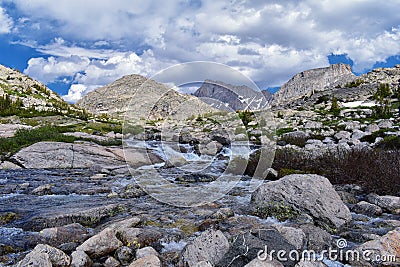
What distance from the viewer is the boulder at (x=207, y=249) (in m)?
4.16

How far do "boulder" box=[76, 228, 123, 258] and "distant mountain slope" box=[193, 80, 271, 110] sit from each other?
375 cm

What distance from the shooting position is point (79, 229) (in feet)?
18.1

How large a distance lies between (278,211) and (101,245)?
3525 millimetres

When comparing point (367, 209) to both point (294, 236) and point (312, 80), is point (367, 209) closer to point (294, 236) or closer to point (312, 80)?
point (294, 236)

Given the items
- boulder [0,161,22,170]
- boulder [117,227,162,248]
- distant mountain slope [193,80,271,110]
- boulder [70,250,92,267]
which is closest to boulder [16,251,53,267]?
boulder [70,250,92,267]

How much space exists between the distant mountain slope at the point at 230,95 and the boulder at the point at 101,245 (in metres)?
3.75

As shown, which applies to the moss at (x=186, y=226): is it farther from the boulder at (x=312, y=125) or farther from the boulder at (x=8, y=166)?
the boulder at (x=312, y=125)

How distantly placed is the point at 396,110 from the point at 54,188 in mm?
30761

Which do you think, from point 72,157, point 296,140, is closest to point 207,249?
point 72,157

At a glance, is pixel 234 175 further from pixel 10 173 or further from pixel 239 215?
pixel 10 173

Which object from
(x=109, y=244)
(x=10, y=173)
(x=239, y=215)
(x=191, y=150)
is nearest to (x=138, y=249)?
(x=109, y=244)

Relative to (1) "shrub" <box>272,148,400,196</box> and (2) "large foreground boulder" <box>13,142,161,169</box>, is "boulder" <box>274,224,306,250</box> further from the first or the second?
(2) "large foreground boulder" <box>13,142,161,169</box>

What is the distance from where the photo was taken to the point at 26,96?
40500mm

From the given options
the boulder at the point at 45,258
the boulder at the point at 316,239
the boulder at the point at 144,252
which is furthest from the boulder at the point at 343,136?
the boulder at the point at 45,258
